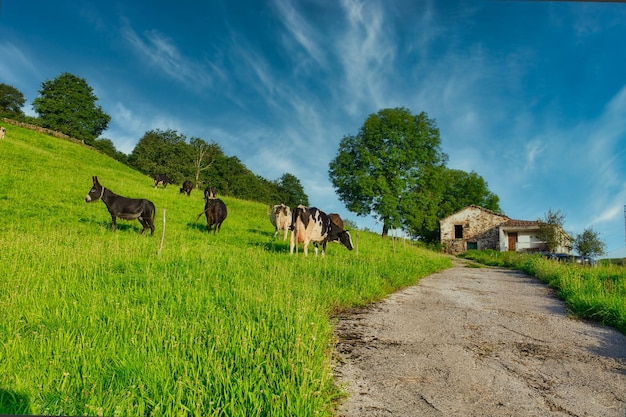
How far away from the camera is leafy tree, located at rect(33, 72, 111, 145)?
31.6 metres

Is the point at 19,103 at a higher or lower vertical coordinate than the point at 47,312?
higher

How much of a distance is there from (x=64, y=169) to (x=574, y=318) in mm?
28821

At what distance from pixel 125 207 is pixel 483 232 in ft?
138

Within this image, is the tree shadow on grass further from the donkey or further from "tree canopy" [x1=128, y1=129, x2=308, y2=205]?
"tree canopy" [x1=128, y1=129, x2=308, y2=205]

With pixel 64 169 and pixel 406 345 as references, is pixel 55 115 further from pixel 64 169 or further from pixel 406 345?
pixel 406 345

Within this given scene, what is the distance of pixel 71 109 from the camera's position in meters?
37.8

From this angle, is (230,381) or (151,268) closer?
(230,381)

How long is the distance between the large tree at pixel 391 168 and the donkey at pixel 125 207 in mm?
24924

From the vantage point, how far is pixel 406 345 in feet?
13.6

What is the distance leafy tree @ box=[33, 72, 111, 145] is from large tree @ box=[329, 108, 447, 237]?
24.6 m

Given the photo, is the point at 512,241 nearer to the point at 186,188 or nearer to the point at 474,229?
the point at 474,229

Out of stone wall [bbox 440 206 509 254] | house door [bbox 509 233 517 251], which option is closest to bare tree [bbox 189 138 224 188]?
stone wall [bbox 440 206 509 254]

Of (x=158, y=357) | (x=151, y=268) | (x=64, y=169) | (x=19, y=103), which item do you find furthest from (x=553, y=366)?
(x=19, y=103)

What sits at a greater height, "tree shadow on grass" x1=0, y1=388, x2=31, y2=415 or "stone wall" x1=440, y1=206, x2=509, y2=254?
"stone wall" x1=440, y1=206, x2=509, y2=254
